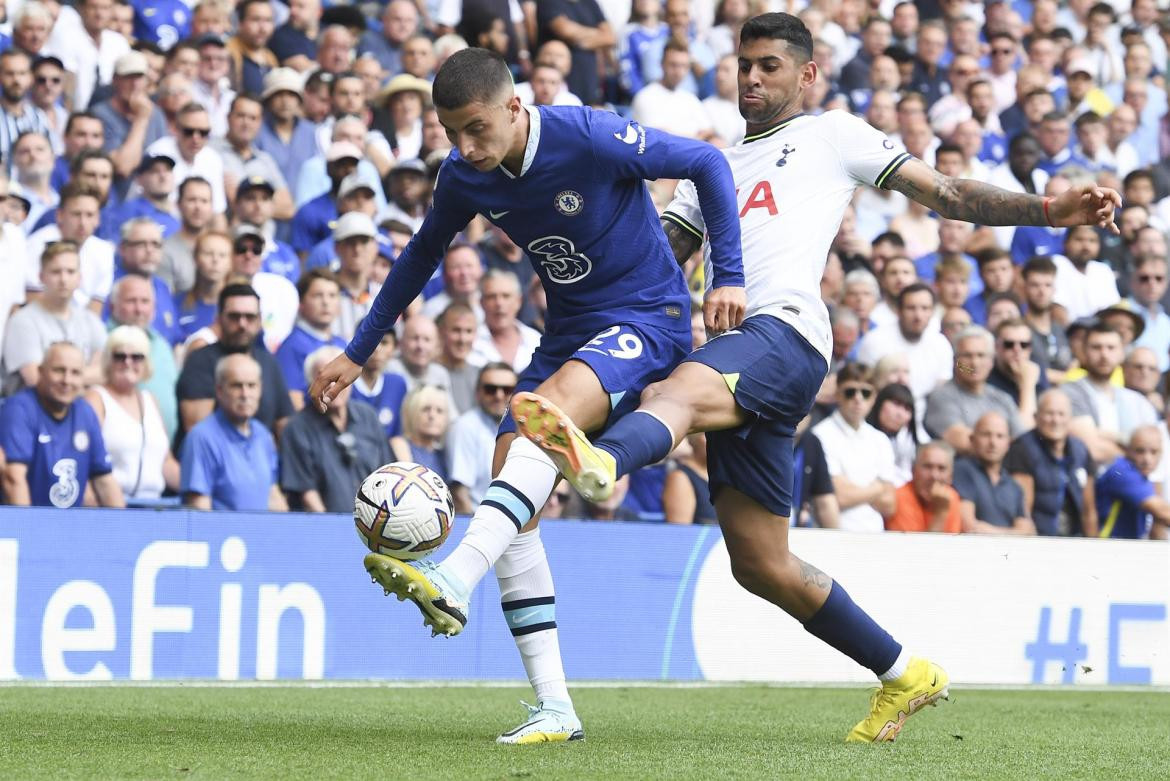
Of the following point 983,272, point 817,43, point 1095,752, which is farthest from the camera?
point 817,43

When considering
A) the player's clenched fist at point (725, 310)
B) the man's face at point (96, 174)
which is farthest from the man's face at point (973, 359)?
the player's clenched fist at point (725, 310)

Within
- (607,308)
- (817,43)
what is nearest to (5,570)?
(607,308)

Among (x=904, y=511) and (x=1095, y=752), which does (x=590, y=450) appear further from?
(x=904, y=511)

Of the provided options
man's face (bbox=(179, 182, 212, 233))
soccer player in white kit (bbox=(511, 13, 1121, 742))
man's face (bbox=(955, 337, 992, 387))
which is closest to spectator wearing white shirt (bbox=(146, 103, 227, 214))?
man's face (bbox=(179, 182, 212, 233))

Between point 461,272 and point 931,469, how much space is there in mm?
3644

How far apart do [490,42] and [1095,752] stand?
33.3 feet

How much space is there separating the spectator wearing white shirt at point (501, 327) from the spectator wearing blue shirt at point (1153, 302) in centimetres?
619

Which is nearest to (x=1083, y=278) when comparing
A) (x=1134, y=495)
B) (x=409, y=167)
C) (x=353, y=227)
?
(x=1134, y=495)

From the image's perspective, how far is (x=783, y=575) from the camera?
6.79 metres

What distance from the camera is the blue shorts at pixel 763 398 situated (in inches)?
247

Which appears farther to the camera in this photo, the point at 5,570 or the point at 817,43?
the point at 817,43

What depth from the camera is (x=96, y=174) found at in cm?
1202

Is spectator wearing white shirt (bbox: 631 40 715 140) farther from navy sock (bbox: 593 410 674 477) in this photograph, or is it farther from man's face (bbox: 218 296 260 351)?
navy sock (bbox: 593 410 674 477)

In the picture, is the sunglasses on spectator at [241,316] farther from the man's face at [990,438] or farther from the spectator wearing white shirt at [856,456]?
the man's face at [990,438]
